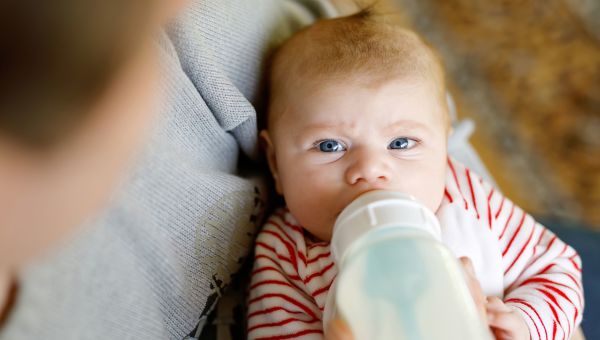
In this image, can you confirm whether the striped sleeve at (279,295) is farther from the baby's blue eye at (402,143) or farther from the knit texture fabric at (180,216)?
the baby's blue eye at (402,143)

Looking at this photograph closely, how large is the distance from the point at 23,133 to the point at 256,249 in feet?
2.12

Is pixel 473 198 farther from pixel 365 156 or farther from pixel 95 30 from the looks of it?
pixel 95 30

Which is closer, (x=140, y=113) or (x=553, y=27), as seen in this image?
(x=140, y=113)

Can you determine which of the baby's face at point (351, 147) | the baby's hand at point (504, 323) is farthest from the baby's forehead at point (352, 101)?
the baby's hand at point (504, 323)

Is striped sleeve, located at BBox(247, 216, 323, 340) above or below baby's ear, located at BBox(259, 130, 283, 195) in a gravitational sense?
below

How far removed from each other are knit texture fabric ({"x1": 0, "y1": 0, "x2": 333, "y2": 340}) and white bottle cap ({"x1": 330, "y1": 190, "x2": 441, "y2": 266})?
0.18m

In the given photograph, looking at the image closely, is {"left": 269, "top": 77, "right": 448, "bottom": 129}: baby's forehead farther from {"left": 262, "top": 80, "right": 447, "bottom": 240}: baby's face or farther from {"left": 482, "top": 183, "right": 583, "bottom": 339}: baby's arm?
{"left": 482, "top": 183, "right": 583, "bottom": 339}: baby's arm

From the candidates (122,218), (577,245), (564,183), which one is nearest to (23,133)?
(122,218)

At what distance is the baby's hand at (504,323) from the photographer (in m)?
0.72

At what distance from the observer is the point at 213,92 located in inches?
28.7

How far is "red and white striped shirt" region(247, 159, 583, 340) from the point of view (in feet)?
2.57

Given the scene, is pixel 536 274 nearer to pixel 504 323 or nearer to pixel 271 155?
pixel 504 323

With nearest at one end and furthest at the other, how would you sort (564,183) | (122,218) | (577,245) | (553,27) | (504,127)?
1. (122,218)
2. (577,245)
3. (564,183)
4. (504,127)
5. (553,27)

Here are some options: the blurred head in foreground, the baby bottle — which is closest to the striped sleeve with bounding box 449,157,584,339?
the baby bottle
